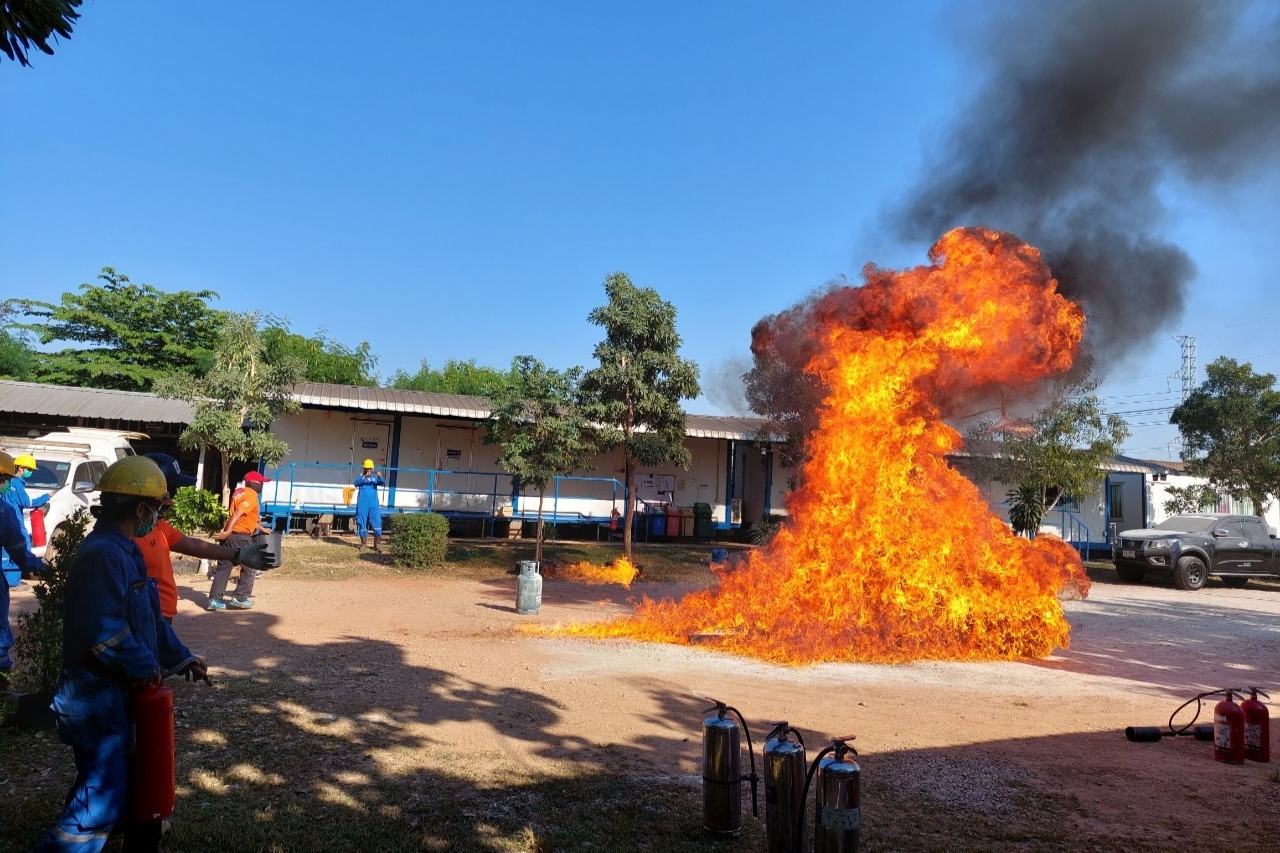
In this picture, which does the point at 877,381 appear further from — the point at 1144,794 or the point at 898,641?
the point at 1144,794

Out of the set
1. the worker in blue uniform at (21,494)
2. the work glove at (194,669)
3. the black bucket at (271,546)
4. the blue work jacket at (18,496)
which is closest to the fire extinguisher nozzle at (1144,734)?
the black bucket at (271,546)

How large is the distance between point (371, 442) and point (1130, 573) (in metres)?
19.6

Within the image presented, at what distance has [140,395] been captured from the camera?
2262 cm

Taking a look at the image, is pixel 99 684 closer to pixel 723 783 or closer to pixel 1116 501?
pixel 723 783

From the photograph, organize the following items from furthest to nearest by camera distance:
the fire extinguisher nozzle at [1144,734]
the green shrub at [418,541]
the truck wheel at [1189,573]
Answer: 1. the truck wheel at [1189,573]
2. the green shrub at [418,541]
3. the fire extinguisher nozzle at [1144,734]

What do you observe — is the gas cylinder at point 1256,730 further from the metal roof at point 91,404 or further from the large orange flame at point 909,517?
the metal roof at point 91,404

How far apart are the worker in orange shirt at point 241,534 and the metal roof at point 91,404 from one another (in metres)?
11.8

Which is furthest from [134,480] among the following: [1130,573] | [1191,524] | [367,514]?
[1191,524]

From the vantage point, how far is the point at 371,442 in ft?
71.1

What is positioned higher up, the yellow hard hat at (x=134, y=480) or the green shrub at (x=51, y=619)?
the yellow hard hat at (x=134, y=480)

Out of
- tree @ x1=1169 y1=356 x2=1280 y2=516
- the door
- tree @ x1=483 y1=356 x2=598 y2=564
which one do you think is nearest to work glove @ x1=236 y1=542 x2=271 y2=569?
tree @ x1=483 y1=356 x2=598 y2=564

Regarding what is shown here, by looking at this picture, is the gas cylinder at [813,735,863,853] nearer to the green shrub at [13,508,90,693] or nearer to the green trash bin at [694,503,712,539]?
the green shrub at [13,508,90,693]

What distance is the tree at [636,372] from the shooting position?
1548cm

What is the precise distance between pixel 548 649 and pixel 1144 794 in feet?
18.2
